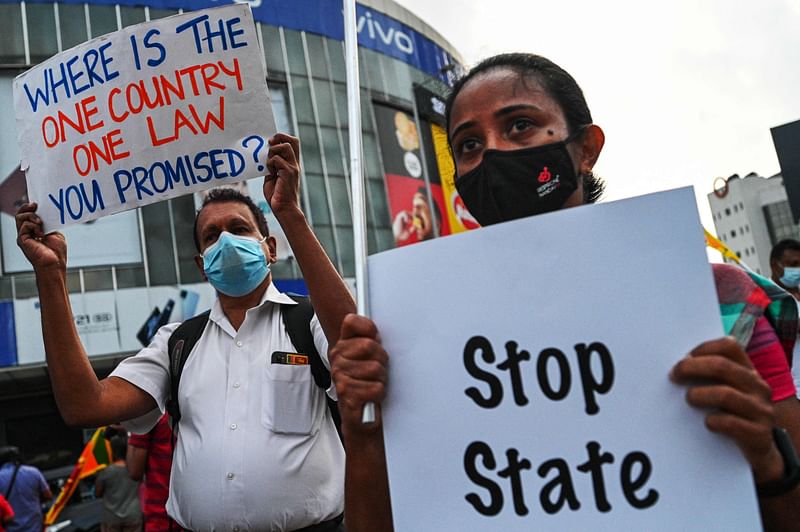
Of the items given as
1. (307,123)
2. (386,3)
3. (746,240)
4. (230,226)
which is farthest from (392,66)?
(746,240)

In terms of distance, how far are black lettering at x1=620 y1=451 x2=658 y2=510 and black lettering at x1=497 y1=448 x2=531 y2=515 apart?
138mm

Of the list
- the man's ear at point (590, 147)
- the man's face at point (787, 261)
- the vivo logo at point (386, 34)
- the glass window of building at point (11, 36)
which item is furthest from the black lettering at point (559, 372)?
the vivo logo at point (386, 34)

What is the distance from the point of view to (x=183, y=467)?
2104 mm

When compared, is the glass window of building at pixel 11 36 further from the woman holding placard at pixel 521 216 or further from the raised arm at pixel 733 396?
the raised arm at pixel 733 396

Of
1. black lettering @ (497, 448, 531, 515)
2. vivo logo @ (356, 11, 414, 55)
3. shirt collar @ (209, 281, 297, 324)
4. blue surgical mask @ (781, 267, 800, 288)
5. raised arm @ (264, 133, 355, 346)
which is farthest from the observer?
vivo logo @ (356, 11, 414, 55)

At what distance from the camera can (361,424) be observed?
120cm

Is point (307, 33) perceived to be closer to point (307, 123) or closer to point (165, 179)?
point (307, 123)

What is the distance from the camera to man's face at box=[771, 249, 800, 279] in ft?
16.4

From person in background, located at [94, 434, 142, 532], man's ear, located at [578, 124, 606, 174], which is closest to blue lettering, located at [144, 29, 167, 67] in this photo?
man's ear, located at [578, 124, 606, 174]

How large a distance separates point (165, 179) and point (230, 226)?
0.36m

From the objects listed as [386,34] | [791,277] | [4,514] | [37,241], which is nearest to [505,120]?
[37,241]

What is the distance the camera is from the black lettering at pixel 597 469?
102cm

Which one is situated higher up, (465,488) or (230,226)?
(230,226)

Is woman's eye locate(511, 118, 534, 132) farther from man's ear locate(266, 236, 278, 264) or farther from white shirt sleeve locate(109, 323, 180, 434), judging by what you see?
white shirt sleeve locate(109, 323, 180, 434)
